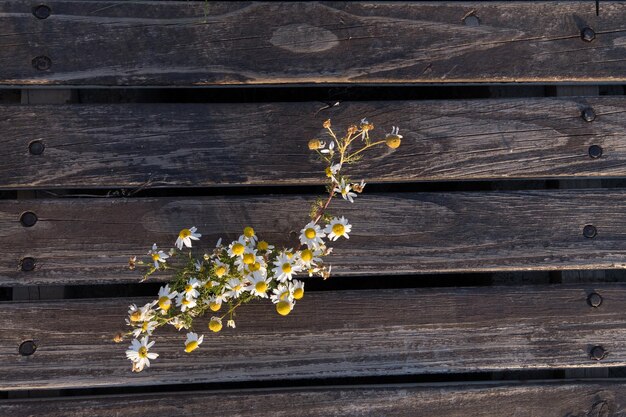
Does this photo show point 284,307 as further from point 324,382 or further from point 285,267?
point 324,382

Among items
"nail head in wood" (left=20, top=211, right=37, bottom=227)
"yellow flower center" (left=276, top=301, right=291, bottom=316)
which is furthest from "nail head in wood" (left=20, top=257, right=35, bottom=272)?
"yellow flower center" (left=276, top=301, right=291, bottom=316)

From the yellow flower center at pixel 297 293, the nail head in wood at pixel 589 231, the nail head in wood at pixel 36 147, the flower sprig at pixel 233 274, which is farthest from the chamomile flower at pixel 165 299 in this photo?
the nail head in wood at pixel 589 231

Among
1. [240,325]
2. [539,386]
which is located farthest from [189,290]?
[539,386]

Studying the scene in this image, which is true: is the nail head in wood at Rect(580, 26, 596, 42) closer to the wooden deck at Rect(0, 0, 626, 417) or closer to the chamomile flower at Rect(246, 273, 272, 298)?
the wooden deck at Rect(0, 0, 626, 417)

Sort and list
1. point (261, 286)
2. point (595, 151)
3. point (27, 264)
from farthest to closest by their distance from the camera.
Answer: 1. point (595, 151)
2. point (27, 264)
3. point (261, 286)

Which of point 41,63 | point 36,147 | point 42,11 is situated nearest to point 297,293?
point 36,147

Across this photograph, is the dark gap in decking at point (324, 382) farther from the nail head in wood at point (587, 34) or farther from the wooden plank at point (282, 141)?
the nail head in wood at point (587, 34)

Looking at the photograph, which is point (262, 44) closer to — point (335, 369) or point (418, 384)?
point (335, 369)
